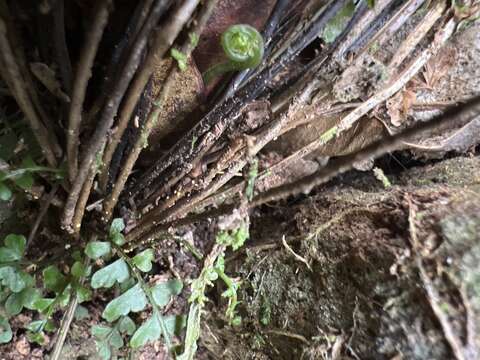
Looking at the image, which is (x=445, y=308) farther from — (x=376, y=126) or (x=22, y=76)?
(x=22, y=76)

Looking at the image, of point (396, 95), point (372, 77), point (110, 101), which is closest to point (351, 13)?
point (372, 77)

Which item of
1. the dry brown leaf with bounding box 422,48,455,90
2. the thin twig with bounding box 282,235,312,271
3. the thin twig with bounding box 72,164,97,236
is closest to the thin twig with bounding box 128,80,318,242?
the thin twig with bounding box 72,164,97,236

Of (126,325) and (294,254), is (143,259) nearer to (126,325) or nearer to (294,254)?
(126,325)

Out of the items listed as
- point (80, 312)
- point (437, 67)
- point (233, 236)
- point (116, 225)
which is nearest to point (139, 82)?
point (233, 236)

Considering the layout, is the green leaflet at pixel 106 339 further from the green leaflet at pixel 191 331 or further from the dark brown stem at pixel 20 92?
the dark brown stem at pixel 20 92

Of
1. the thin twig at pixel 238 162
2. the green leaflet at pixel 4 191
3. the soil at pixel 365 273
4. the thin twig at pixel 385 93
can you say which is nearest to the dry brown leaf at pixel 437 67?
the thin twig at pixel 385 93

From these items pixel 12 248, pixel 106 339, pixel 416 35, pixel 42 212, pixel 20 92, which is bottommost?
pixel 106 339
